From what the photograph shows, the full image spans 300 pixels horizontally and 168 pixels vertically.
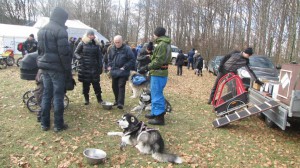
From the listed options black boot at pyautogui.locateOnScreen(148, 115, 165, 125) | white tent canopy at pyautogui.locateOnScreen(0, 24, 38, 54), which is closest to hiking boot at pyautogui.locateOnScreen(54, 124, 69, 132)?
black boot at pyautogui.locateOnScreen(148, 115, 165, 125)

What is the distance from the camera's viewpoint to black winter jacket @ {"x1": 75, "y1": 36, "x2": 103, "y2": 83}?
6586mm

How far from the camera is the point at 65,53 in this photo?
493 centimetres

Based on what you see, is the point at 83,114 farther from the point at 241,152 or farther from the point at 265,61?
the point at 265,61

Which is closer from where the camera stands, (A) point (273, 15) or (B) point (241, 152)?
(B) point (241, 152)

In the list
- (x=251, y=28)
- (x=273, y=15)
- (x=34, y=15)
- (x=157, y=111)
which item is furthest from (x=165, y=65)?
(x=34, y=15)

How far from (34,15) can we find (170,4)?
28732 millimetres

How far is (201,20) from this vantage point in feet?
105

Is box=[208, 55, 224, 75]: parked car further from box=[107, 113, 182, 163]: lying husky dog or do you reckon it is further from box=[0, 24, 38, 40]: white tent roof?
box=[0, 24, 38, 40]: white tent roof

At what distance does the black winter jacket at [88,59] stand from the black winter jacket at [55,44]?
63.1 inches

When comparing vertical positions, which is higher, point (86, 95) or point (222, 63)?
point (222, 63)

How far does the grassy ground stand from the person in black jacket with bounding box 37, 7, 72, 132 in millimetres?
629

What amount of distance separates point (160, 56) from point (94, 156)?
7.97 feet

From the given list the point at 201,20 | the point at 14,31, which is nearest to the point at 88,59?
the point at 14,31

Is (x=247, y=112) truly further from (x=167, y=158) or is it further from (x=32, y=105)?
(x=32, y=105)
